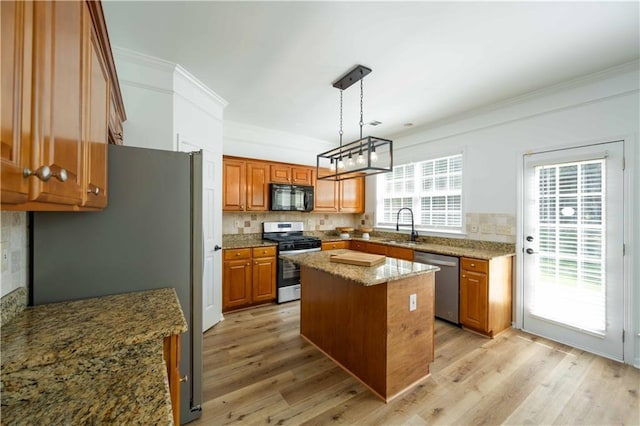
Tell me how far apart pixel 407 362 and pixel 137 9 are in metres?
3.24

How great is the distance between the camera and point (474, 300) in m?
3.01

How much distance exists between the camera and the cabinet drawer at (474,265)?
115 inches

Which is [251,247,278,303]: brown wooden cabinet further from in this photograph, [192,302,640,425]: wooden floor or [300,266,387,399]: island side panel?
[300,266,387,399]: island side panel

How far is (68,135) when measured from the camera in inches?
31.4

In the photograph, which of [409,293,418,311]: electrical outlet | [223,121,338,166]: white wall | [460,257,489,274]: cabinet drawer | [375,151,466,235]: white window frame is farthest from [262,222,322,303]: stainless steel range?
[460,257,489,274]: cabinet drawer

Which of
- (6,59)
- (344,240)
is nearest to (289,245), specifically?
(344,240)

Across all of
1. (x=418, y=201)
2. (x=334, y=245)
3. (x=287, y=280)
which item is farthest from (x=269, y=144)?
(x=418, y=201)

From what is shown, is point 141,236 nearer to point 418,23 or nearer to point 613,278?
Result: point 418,23

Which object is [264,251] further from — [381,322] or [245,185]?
[381,322]

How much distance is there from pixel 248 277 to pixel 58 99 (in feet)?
10.6

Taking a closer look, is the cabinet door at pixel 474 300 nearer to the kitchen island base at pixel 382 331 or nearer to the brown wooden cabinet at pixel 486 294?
the brown wooden cabinet at pixel 486 294

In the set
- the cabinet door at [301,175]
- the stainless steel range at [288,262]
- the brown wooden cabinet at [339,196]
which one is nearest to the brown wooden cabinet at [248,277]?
the stainless steel range at [288,262]

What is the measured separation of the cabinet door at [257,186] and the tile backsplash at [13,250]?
2732 mm

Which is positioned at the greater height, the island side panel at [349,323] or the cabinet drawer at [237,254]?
the cabinet drawer at [237,254]
